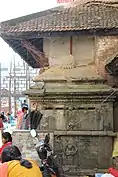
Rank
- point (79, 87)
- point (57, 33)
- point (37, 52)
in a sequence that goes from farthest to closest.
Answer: point (37, 52)
point (57, 33)
point (79, 87)

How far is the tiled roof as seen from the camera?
9.08 meters

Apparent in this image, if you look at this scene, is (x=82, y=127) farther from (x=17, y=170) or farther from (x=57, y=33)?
(x=17, y=170)

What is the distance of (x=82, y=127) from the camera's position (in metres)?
9.13

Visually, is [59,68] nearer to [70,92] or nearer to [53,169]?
[70,92]

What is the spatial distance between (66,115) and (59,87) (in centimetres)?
65

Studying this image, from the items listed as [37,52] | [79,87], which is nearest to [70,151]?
[79,87]

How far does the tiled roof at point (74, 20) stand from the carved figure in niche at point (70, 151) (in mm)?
2531

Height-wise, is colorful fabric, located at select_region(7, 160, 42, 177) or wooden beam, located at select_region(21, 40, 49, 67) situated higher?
wooden beam, located at select_region(21, 40, 49, 67)

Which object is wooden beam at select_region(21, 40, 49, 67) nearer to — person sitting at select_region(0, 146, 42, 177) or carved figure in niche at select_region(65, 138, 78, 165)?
carved figure in niche at select_region(65, 138, 78, 165)

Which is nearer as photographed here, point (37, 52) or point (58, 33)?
point (58, 33)

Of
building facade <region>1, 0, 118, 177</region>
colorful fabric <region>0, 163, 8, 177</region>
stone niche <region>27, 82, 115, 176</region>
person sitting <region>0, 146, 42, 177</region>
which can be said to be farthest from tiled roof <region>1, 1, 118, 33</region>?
colorful fabric <region>0, 163, 8, 177</region>

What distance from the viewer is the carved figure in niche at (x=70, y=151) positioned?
9.04 meters

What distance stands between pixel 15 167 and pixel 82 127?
15.4 ft

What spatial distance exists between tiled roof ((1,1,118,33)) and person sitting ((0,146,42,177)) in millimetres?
4686
